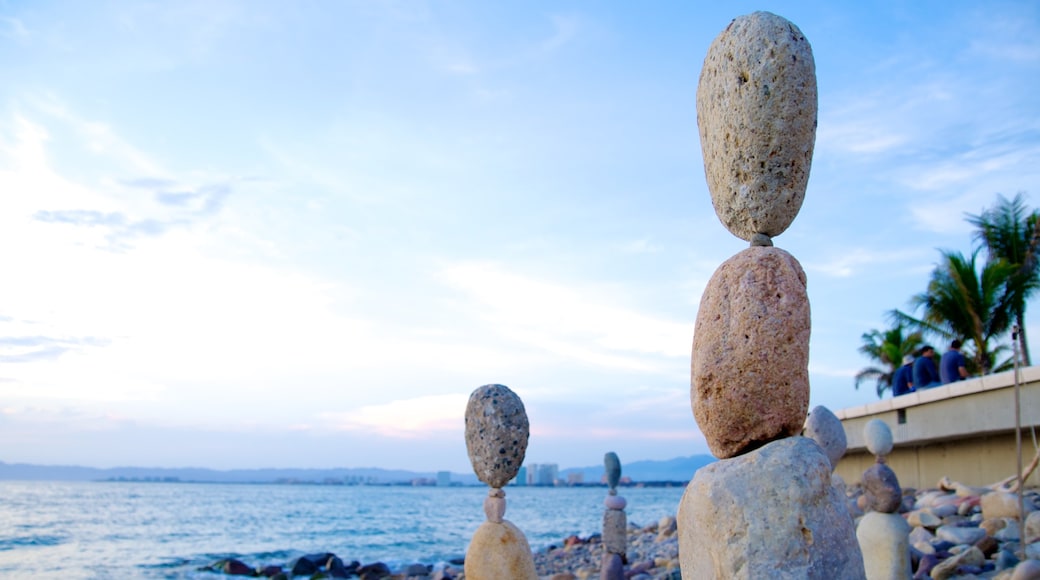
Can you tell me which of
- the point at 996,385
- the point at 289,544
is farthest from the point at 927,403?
the point at 289,544

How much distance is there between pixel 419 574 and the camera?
24375mm

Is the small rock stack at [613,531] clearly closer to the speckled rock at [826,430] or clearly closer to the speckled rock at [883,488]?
the speckled rock at [826,430]

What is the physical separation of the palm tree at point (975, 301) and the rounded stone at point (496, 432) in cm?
1981

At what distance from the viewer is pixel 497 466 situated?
28.8ft

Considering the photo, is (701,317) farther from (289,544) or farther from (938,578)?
(289,544)

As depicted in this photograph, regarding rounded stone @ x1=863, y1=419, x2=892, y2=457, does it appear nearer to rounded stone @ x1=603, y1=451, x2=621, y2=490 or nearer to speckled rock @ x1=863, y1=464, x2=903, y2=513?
speckled rock @ x1=863, y1=464, x2=903, y2=513

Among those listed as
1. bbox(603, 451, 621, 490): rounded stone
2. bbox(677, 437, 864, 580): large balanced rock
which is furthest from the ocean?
bbox(677, 437, 864, 580): large balanced rock

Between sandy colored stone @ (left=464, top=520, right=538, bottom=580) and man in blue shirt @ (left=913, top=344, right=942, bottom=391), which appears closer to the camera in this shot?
sandy colored stone @ (left=464, top=520, right=538, bottom=580)

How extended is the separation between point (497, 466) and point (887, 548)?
12.1 ft

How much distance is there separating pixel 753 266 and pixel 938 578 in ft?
23.8

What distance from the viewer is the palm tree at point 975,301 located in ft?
79.2

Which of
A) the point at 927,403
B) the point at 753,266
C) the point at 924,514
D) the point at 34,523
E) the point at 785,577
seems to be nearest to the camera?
the point at 785,577

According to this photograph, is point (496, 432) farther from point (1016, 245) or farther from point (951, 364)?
point (1016, 245)

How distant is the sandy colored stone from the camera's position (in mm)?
8570
